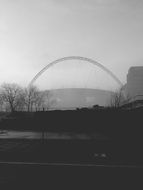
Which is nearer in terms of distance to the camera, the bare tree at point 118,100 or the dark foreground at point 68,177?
the dark foreground at point 68,177

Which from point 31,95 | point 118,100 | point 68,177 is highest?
point 31,95

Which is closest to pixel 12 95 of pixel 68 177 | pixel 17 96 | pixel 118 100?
pixel 17 96

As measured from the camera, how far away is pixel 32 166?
30.4 ft

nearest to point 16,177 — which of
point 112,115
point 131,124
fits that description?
point 131,124

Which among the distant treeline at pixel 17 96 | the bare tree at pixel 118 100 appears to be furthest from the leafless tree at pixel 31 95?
the bare tree at pixel 118 100

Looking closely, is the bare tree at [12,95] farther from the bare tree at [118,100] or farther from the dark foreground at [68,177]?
the dark foreground at [68,177]

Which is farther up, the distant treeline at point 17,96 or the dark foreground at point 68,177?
the distant treeline at point 17,96

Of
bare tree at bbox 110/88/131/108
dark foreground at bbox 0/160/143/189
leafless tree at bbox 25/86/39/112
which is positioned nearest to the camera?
dark foreground at bbox 0/160/143/189

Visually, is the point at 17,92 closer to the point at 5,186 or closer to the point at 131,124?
the point at 131,124

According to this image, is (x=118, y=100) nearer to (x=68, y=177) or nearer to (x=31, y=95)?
(x=31, y=95)

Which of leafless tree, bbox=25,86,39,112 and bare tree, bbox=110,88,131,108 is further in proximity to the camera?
leafless tree, bbox=25,86,39,112

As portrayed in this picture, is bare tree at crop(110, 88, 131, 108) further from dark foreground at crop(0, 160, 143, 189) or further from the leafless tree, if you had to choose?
dark foreground at crop(0, 160, 143, 189)

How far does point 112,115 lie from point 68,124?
763 centimetres

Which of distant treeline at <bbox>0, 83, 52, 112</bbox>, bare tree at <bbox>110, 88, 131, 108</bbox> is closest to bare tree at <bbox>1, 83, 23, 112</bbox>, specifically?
distant treeline at <bbox>0, 83, 52, 112</bbox>
